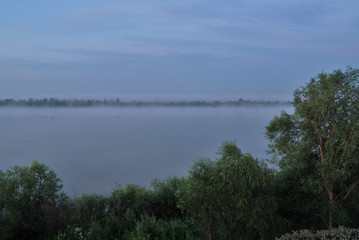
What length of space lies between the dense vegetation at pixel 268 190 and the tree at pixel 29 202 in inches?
0.7

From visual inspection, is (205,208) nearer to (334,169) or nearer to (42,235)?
(334,169)

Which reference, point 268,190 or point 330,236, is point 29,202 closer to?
point 268,190

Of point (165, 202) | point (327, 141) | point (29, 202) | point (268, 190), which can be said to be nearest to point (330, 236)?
point (268, 190)

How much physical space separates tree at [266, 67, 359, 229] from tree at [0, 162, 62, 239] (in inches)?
179

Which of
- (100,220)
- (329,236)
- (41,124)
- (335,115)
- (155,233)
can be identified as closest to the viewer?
(329,236)

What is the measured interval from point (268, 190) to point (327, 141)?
127cm

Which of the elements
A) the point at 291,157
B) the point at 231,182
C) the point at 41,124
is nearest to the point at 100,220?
the point at 231,182

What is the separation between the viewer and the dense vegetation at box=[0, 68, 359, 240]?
558cm

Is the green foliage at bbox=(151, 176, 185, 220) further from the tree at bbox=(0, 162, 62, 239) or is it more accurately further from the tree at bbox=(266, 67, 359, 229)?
the tree at bbox=(266, 67, 359, 229)

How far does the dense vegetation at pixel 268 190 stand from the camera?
18.3 feet

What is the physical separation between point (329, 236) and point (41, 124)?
1272 inches

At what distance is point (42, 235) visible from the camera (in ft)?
23.7

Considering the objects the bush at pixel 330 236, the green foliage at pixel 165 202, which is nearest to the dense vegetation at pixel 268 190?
the bush at pixel 330 236

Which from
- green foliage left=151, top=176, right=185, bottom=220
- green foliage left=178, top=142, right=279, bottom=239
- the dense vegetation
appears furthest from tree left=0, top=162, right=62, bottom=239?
green foliage left=178, top=142, right=279, bottom=239
